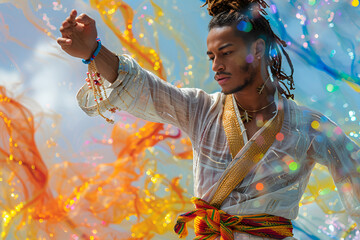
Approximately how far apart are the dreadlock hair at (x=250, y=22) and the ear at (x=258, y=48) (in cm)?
1

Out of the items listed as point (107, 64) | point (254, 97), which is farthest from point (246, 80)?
point (107, 64)

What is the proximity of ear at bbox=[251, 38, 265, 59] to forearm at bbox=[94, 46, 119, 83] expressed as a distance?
16.9 inches

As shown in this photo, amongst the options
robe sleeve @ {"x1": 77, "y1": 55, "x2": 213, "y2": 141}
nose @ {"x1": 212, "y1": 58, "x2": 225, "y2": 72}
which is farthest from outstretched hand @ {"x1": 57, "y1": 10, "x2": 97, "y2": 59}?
nose @ {"x1": 212, "y1": 58, "x2": 225, "y2": 72}

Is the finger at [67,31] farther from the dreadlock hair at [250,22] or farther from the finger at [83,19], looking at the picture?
the dreadlock hair at [250,22]

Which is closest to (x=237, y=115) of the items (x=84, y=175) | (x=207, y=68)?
(x=207, y=68)

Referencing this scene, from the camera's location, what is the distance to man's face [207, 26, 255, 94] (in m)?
1.27

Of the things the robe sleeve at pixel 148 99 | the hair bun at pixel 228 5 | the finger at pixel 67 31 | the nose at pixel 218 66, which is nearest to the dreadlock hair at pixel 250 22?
the hair bun at pixel 228 5

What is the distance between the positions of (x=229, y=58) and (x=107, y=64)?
14.3 inches

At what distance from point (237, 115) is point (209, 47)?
9.1 inches

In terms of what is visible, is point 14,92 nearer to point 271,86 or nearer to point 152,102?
point 152,102

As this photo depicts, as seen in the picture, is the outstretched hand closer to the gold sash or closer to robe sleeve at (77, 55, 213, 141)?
robe sleeve at (77, 55, 213, 141)

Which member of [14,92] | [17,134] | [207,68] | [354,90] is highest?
[14,92]

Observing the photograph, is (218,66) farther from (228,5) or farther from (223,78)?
(228,5)

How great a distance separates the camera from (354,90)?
6.18 feet
